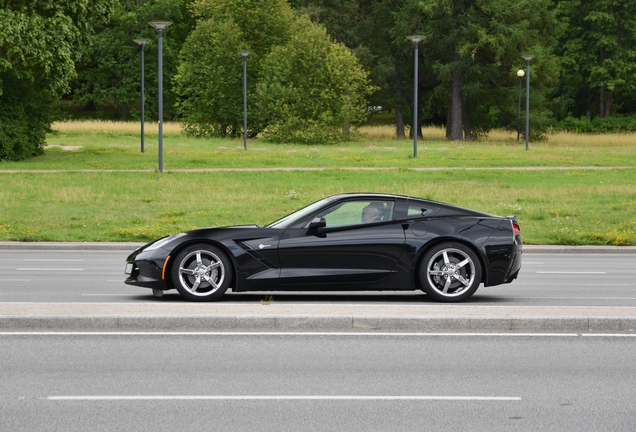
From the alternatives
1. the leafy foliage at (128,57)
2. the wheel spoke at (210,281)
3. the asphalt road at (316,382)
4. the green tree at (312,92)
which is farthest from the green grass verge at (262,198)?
the leafy foliage at (128,57)

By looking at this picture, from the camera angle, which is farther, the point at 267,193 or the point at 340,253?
the point at 267,193

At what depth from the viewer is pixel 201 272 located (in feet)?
37.7

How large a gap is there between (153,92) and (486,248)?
277 ft

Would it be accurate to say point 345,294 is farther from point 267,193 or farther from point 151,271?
point 267,193

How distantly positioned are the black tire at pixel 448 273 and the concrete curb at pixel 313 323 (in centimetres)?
168

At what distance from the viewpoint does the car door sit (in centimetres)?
1160

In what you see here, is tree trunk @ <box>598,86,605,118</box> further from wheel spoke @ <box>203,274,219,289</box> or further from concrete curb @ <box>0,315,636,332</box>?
concrete curb @ <box>0,315,636,332</box>

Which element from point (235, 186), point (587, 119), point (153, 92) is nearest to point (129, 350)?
point (235, 186)

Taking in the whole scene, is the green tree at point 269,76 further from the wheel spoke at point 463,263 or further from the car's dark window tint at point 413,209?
the wheel spoke at point 463,263

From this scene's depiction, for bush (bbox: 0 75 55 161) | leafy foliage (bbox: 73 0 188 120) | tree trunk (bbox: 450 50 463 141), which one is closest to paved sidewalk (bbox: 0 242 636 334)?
bush (bbox: 0 75 55 161)

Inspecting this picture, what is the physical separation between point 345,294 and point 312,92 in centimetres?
5290

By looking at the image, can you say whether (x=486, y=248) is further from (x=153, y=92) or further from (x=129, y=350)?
(x=153, y=92)

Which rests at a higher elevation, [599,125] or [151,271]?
[599,125]

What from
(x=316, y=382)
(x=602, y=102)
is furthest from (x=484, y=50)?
(x=316, y=382)
